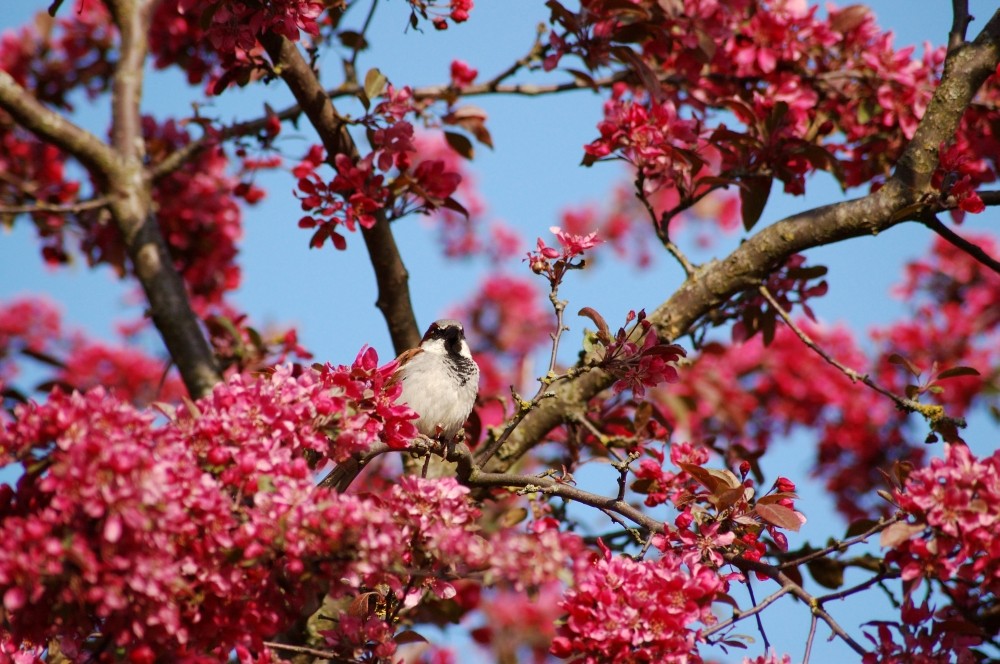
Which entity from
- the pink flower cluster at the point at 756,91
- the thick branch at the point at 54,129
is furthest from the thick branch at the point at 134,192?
the pink flower cluster at the point at 756,91

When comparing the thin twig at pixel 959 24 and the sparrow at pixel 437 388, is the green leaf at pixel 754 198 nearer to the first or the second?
the thin twig at pixel 959 24

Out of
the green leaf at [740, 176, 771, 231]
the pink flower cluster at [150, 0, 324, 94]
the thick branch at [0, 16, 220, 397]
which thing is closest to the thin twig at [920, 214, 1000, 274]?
the green leaf at [740, 176, 771, 231]

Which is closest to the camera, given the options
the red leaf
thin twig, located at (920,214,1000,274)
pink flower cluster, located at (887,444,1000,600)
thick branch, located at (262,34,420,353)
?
pink flower cluster, located at (887,444,1000,600)

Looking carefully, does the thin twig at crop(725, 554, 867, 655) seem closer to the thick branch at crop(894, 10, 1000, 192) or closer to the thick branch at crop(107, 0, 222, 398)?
the thick branch at crop(894, 10, 1000, 192)

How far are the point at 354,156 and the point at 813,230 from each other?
1585mm

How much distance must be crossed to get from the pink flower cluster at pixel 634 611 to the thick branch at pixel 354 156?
1.58 meters

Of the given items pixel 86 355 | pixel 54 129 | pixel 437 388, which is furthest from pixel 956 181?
pixel 86 355

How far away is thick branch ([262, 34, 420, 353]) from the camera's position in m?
3.06

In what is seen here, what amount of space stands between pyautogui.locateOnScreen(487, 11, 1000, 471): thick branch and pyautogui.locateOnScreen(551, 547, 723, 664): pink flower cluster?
3.74 ft

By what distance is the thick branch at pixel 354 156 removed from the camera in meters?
3.06

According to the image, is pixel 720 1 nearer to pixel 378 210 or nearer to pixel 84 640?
pixel 378 210

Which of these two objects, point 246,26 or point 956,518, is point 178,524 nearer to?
point 956,518

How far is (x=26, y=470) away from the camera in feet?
5.57

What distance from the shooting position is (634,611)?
6.75 feet
